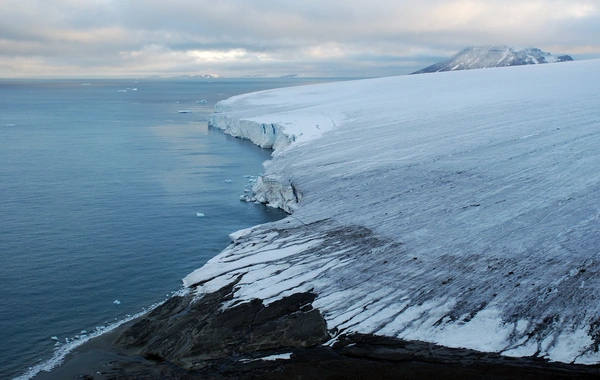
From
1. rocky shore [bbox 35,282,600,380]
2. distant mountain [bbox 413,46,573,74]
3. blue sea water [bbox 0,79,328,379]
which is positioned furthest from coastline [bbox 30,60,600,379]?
distant mountain [bbox 413,46,573,74]

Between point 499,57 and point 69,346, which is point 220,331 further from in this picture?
point 499,57

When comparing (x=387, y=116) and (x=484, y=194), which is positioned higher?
(x=387, y=116)

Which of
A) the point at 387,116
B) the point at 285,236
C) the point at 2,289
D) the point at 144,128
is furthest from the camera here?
the point at 144,128

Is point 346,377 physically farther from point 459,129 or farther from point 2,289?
point 459,129

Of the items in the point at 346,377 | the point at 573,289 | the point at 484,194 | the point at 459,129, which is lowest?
the point at 346,377

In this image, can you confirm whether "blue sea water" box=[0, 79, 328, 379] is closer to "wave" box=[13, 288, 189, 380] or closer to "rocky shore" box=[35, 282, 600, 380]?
"wave" box=[13, 288, 189, 380]

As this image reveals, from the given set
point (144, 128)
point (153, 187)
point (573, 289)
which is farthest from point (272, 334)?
point (144, 128)
